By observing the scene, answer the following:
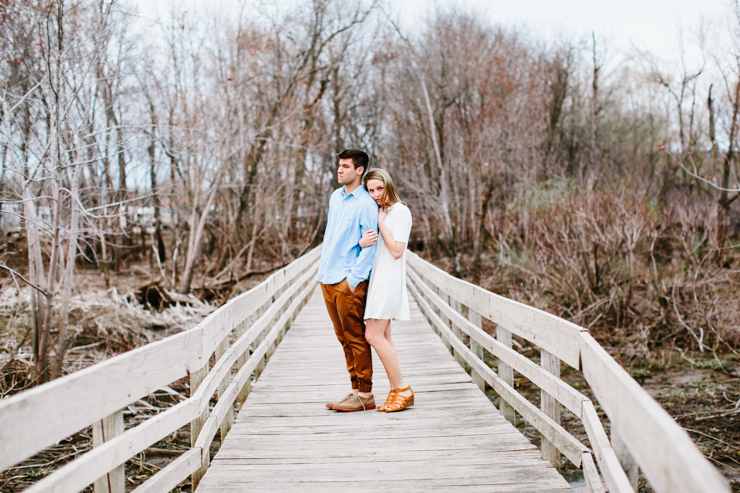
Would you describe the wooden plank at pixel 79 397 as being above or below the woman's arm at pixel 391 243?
below

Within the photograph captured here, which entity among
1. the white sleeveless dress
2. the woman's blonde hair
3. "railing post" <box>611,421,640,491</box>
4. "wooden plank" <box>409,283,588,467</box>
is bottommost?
"wooden plank" <box>409,283,588,467</box>

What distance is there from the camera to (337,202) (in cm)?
452

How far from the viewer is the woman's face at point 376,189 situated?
446cm

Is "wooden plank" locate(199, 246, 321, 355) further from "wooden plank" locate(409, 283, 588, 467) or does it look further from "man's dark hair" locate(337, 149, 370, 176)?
"wooden plank" locate(409, 283, 588, 467)

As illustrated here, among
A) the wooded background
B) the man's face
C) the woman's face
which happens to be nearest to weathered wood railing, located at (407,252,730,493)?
the woman's face

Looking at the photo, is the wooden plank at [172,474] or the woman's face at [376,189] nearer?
the wooden plank at [172,474]

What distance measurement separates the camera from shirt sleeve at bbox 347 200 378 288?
4.34m

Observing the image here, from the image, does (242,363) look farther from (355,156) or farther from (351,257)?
(355,156)

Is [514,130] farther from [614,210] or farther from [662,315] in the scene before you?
[662,315]

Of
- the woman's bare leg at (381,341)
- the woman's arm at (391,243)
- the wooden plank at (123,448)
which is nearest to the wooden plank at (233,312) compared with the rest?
the wooden plank at (123,448)

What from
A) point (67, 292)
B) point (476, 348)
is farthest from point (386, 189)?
point (67, 292)

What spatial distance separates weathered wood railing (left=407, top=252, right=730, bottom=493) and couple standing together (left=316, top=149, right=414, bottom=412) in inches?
34.1

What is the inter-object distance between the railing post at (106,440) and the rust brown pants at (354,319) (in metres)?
2.16

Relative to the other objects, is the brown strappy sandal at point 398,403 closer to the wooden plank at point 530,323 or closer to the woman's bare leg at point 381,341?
the woman's bare leg at point 381,341
